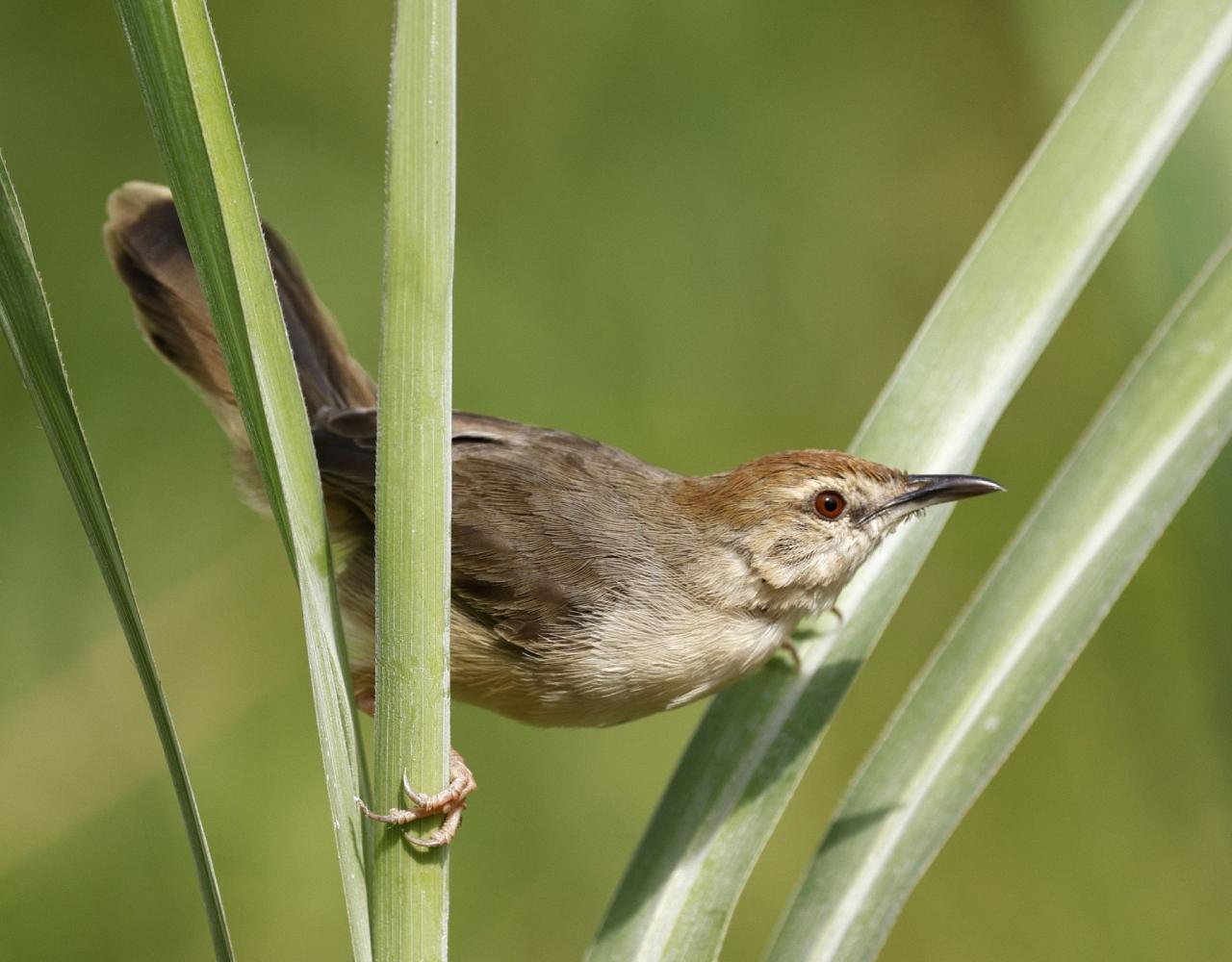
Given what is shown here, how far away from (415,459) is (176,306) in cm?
166

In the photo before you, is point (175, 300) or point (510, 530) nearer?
point (510, 530)

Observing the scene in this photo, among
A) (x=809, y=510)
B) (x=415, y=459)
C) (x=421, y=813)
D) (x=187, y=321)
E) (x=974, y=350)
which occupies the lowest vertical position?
(x=187, y=321)

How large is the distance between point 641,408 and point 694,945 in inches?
78.2

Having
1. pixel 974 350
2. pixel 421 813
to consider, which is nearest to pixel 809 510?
pixel 974 350

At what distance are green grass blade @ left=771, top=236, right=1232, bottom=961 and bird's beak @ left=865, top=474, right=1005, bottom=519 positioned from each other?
13.7 inches

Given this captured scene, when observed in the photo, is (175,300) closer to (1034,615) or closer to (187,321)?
(187,321)

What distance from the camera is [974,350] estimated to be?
2027 millimetres

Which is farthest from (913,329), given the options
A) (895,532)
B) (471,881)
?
(471,881)

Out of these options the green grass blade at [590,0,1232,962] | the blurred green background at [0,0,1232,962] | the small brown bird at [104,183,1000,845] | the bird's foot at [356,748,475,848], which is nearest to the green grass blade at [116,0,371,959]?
the bird's foot at [356,748,475,848]

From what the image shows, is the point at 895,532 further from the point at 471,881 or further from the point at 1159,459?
the point at 471,881

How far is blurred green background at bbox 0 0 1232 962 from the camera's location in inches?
118

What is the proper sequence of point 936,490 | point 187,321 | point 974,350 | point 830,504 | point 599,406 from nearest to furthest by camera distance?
point 974,350
point 936,490
point 830,504
point 187,321
point 599,406

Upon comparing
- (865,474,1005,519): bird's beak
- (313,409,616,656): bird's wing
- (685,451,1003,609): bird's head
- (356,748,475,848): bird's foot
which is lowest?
(313,409,616,656): bird's wing

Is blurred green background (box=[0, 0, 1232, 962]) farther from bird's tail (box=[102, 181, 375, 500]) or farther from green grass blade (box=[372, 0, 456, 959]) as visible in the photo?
green grass blade (box=[372, 0, 456, 959])
